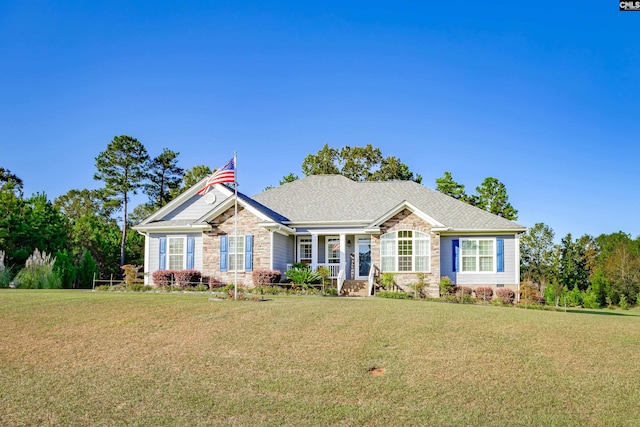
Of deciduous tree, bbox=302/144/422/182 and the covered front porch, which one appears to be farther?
deciduous tree, bbox=302/144/422/182

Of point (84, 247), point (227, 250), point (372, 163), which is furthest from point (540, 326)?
point (84, 247)

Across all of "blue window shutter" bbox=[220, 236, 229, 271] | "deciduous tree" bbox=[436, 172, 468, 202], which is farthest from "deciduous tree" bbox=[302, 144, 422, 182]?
"blue window shutter" bbox=[220, 236, 229, 271]

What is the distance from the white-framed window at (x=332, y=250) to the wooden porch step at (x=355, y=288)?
2.19 metres

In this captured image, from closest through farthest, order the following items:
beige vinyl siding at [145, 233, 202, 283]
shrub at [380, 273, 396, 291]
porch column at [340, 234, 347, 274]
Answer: shrub at [380, 273, 396, 291] < porch column at [340, 234, 347, 274] < beige vinyl siding at [145, 233, 202, 283]

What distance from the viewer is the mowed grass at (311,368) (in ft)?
29.4

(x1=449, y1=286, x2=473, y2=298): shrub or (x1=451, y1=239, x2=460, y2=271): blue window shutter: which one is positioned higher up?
(x1=451, y1=239, x2=460, y2=271): blue window shutter

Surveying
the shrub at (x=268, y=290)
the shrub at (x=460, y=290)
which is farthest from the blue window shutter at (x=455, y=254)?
the shrub at (x=268, y=290)

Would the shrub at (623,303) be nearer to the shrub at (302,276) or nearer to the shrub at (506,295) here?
the shrub at (506,295)

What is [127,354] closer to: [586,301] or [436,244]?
[436,244]

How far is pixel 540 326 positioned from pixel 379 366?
5967 mm

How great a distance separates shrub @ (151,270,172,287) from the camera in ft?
89.4

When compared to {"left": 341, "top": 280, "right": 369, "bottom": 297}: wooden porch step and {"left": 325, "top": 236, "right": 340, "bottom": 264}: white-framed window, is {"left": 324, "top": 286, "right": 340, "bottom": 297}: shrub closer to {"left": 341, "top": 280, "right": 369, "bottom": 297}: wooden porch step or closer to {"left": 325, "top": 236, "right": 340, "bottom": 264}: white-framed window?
{"left": 341, "top": 280, "right": 369, "bottom": 297}: wooden porch step

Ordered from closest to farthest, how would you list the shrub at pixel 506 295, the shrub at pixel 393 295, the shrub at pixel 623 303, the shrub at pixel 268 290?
the shrub at pixel 268 290 → the shrub at pixel 393 295 → the shrub at pixel 506 295 → the shrub at pixel 623 303

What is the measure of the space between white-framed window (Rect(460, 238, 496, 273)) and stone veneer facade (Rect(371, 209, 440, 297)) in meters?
1.51
